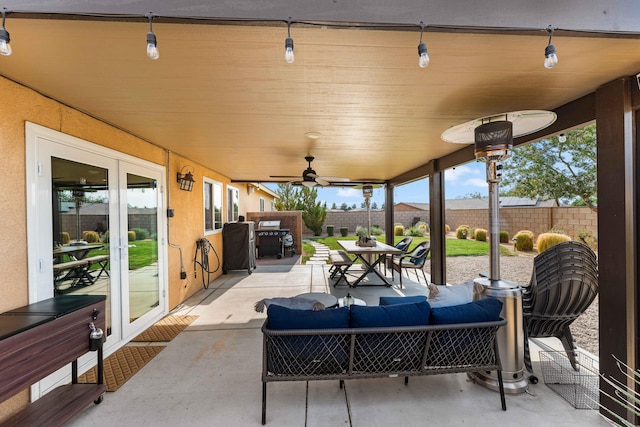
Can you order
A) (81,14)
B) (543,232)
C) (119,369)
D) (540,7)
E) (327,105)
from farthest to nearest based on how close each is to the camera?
(543,232), (119,369), (327,105), (540,7), (81,14)

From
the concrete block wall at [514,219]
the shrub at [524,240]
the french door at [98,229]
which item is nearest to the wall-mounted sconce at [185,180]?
the french door at [98,229]

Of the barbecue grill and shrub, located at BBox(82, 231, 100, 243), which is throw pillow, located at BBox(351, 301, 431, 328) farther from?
the barbecue grill

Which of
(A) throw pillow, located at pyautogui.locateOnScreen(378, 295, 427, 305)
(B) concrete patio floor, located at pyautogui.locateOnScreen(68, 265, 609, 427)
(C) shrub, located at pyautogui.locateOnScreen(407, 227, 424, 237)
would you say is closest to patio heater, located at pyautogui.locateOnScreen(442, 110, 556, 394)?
(B) concrete patio floor, located at pyautogui.locateOnScreen(68, 265, 609, 427)

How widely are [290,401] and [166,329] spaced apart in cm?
227

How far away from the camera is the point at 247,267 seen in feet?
23.4

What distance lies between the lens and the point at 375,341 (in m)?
2.09

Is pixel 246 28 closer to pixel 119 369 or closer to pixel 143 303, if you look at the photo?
pixel 119 369

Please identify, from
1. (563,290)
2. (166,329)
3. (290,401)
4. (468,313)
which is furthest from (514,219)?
(166,329)

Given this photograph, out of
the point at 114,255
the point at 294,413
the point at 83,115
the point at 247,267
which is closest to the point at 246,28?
the point at 83,115

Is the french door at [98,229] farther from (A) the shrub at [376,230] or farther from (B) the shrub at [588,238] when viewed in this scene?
(A) the shrub at [376,230]

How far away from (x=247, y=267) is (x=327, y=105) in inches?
213

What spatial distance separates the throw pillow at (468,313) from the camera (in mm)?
2113

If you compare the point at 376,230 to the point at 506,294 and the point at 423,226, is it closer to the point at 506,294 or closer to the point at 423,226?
the point at 423,226

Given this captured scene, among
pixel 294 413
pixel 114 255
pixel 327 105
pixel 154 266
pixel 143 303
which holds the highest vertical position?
pixel 327 105
